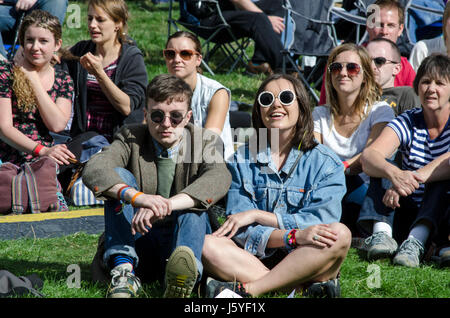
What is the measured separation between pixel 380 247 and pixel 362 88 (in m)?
1.36

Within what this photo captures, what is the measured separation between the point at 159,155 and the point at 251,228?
65cm

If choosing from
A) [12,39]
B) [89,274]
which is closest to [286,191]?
[89,274]

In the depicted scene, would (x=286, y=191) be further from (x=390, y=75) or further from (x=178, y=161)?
(x=390, y=75)

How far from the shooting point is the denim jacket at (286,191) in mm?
3619

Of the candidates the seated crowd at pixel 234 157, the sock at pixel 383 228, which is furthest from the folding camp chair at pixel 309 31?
the sock at pixel 383 228

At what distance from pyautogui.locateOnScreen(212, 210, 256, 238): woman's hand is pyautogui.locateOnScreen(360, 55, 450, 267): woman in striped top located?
1033 mm

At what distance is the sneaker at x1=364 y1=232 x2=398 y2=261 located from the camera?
4.20m

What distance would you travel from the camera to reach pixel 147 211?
10.9 ft

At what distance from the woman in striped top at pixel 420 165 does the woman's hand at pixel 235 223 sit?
1033 millimetres

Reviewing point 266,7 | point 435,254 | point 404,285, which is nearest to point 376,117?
point 435,254

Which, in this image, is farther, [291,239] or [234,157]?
[234,157]

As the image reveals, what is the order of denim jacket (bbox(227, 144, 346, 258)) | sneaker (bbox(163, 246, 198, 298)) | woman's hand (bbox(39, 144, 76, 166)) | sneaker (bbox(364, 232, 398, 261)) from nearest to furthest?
sneaker (bbox(163, 246, 198, 298)), denim jacket (bbox(227, 144, 346, 258)), sneaker (bbox(364, 232, 398, 261)), woman's hand (bbox(39, 144, 76, 166))

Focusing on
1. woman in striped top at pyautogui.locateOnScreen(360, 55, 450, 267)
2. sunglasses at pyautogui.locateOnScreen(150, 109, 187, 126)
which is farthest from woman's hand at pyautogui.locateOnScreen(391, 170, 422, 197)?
sunglasses at pyautogui.locateOnScreen(150, 109, 187, 126)

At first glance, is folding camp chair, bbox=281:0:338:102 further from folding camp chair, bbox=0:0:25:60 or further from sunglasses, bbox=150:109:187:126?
sunglasses, bbox=150:109:187:126
